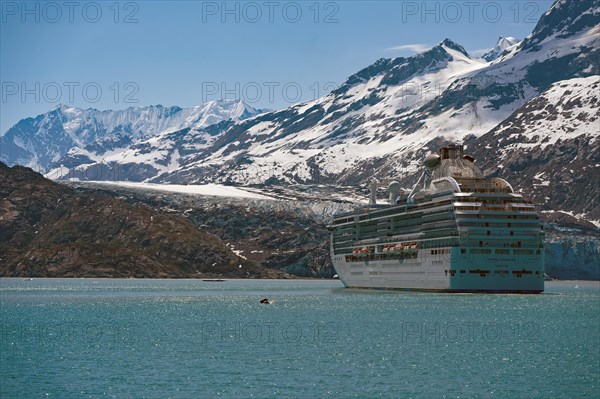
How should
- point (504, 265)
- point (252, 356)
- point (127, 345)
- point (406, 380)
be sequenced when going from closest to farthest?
point (406, 380) → point (252, 356) → point (127, 345) → point (504, 265)

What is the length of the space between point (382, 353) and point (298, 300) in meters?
93.0

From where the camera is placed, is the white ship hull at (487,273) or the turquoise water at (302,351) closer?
the turquoise water at (302,351)

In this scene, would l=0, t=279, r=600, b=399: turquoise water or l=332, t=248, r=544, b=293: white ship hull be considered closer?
l=0, t=279, r=600, b=399: turquoise water

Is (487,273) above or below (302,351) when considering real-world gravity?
above

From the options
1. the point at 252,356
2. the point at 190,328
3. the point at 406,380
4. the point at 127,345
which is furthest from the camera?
the point at 190,328

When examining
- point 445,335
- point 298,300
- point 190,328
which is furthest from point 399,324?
point 298,300

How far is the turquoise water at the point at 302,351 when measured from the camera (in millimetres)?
76375

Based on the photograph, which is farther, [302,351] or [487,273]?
[487,273]

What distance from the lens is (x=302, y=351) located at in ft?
317

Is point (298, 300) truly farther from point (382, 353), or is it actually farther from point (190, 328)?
point (382, 353)

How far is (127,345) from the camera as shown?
334ft

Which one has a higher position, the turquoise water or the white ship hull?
the white ship hull

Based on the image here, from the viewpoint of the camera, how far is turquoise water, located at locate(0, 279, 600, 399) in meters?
76.4

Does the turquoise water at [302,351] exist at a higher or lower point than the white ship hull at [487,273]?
lower
